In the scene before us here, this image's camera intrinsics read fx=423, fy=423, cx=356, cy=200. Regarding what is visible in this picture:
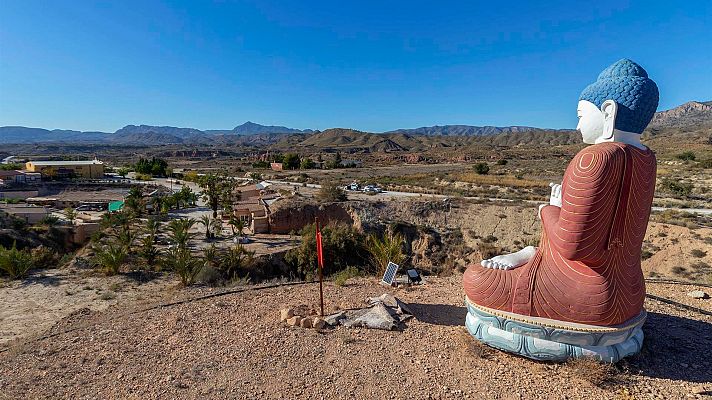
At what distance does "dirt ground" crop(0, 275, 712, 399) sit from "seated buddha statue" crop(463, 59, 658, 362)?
19.5 inches

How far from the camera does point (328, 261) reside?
18.4 m

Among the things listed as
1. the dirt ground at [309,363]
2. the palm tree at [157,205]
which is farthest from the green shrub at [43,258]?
the palm tree at [157,205]

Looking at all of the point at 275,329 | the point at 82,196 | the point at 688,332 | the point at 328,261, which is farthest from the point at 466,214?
the point at 82,196

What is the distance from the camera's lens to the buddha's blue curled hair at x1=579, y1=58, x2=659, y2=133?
5.85m

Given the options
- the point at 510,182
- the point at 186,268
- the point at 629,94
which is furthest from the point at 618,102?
the point at 510,182

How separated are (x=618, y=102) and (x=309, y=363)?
5.91 metres

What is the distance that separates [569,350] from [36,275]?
15.6m

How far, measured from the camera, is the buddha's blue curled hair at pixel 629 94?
19.2 ft

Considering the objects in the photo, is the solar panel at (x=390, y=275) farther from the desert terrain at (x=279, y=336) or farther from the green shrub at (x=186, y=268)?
the green shrub at (x=186, y=268)

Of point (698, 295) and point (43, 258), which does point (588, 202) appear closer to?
point (698, 295)

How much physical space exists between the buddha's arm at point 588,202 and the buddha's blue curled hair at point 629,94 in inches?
26.3

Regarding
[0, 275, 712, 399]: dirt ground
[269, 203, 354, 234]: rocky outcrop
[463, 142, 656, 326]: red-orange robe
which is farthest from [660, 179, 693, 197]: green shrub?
[463, 142, 656, 326]: red-orange robe

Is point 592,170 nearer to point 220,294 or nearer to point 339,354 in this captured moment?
point 339,354

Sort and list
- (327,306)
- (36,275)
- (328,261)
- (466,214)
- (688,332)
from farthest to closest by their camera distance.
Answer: (466,214) → (328,261) → (36,275) → (327,306) → (688,332)
